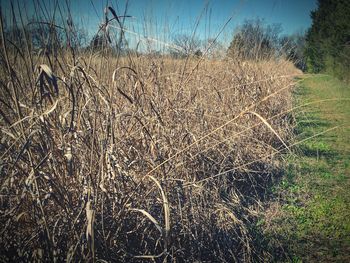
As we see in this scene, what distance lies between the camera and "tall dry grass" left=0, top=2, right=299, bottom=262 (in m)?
0.92

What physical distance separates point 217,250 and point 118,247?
0.58 metres

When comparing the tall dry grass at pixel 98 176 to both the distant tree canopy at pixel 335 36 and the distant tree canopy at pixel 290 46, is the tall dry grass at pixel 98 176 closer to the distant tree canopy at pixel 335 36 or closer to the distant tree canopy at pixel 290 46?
the distant tree canopy at pixel 290 46

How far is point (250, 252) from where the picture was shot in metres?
1.31

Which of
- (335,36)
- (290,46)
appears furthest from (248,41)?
(335,36)

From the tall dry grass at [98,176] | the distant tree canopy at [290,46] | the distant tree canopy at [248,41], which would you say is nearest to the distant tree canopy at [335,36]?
the distant tree canopy at [290,46]

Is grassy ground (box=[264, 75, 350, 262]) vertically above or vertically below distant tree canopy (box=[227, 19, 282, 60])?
below

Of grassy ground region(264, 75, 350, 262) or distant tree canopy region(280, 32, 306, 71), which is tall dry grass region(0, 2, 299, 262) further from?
distant tree canopy region(280, 32, 306, 71)

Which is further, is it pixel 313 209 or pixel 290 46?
pixel 290 46

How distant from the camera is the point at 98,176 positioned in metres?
0.99

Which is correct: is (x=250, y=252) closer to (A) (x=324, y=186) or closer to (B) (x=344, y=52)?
(A) (x=324, y=186)

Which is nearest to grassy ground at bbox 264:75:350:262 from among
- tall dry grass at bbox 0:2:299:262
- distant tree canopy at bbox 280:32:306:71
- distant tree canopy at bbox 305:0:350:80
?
tall dry grass at bbox 0:2:299:262

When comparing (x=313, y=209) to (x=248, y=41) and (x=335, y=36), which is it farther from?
(x=335, y=36)

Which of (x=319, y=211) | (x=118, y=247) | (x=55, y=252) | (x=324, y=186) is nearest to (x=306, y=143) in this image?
(x=324, y=186)

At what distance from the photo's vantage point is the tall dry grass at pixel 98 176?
0.92 metres
